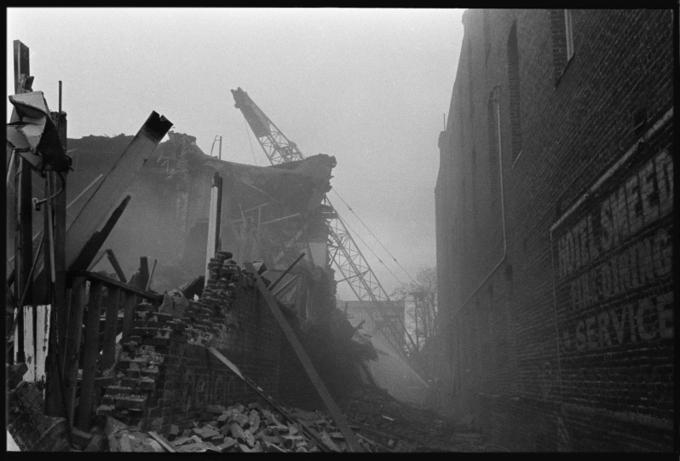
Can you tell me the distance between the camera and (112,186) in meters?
6.86

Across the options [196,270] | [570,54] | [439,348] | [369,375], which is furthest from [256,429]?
[439,348]

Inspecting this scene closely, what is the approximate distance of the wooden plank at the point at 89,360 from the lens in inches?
237

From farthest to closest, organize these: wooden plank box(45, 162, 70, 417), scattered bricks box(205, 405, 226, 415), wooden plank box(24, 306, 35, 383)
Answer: scattered bricks box(205, 405, 226, 415) < wooden plank box(24, 306, 35, 383) < wooden plank box(45, 162, 70, 417)

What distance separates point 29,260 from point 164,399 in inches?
82.4

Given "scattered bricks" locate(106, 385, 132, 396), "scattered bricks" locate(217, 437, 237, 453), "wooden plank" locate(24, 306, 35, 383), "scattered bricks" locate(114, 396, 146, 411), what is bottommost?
"scattered bricks" locate(217, 437, 237, 453)

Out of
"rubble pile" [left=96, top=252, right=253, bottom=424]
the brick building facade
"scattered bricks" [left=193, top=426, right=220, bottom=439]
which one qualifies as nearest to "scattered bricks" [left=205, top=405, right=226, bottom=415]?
"scattered bricks" [left=193, top=426, right=220, bottom=439]

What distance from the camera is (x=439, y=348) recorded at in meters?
30.9

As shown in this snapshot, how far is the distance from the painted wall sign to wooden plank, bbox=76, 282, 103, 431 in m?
5.17

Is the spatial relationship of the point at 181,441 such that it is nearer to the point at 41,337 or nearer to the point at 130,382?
the point at 130,382

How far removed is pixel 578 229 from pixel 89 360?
18.1 feet

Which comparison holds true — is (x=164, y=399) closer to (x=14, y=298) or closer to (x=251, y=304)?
(x=14, y=298)

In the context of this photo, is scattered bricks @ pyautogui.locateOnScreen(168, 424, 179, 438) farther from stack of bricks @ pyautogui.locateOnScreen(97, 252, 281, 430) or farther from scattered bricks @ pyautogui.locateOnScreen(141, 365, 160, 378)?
scattered bricks @ pyautogui.locateOnScreen(141, 365, 160, 378)

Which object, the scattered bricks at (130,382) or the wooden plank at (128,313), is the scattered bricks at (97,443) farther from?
the wooden plank at (128,313)

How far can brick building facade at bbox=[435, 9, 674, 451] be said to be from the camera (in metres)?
5.06
